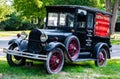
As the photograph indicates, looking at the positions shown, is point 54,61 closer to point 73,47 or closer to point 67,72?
point 67,72

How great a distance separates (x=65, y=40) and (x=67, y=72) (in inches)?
40.5

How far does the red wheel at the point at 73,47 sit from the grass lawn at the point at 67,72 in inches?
18.7

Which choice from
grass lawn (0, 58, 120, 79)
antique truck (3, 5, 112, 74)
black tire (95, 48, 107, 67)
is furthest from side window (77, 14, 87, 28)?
grass lawn (0, 58, 120, 79)

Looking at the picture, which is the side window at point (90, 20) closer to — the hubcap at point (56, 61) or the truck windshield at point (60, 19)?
the truck windshield at point (60, 19)

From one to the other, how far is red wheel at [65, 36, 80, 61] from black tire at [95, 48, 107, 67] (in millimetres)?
1316

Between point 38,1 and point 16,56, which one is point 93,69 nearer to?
point 16,56

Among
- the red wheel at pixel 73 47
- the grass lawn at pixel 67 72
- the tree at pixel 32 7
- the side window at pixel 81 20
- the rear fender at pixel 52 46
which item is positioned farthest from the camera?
the tree at pixel 32 7

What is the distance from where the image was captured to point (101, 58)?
13258mm

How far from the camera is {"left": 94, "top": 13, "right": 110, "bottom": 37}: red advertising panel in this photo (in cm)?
1311

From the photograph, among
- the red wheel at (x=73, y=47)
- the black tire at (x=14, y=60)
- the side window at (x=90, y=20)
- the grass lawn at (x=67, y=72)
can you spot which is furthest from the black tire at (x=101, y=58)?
the black tire at (x=14, y=60)

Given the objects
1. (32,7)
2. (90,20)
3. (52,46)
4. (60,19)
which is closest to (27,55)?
(52,46)

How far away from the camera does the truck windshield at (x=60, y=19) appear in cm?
1225

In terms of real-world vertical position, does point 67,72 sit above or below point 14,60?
below

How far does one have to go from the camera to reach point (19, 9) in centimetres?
4309
